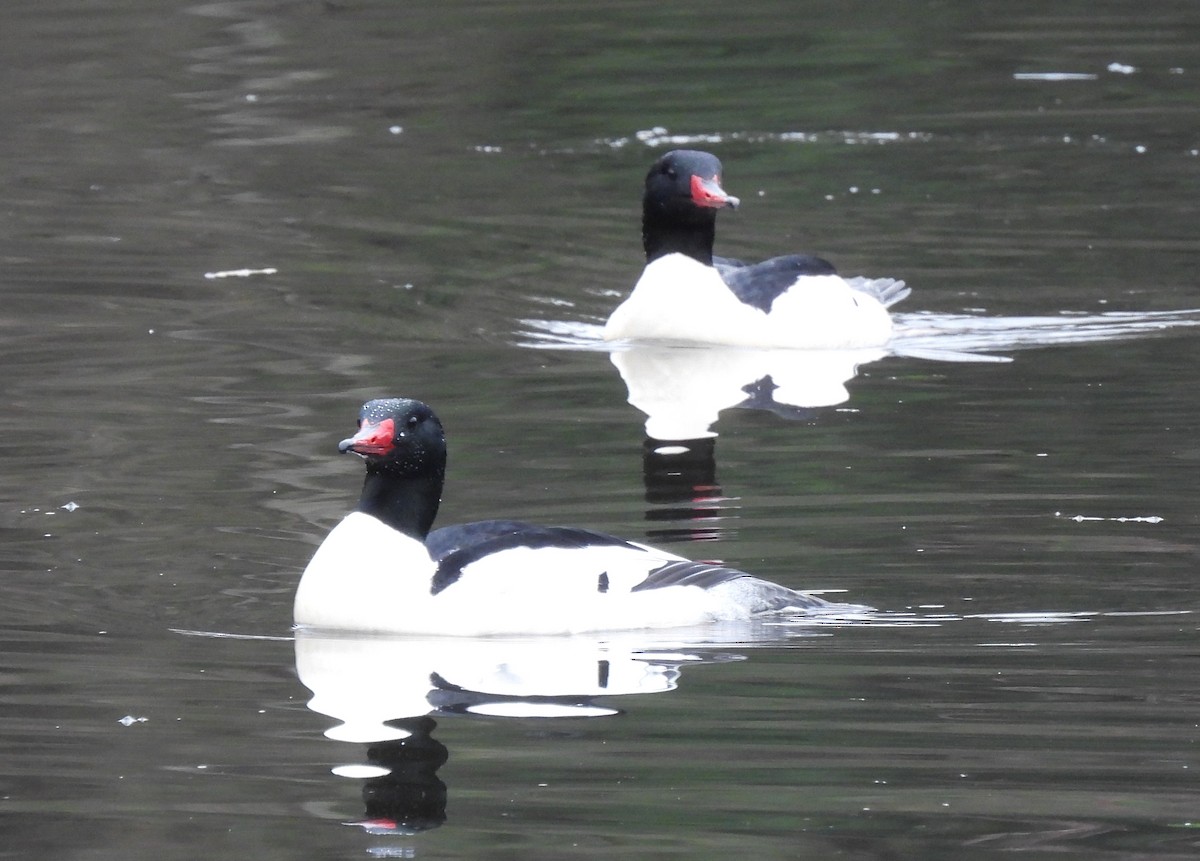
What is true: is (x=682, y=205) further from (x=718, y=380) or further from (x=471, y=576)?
(x=471, y=576)

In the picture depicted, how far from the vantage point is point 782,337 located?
13.5 metres

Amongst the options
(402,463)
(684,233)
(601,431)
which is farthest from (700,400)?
(402,463)

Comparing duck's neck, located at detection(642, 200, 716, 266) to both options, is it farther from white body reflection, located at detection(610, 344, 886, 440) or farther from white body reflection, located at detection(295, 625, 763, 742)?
white body reflection, located at detection(295, 625, 763, 742)

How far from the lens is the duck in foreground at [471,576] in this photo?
7.72m

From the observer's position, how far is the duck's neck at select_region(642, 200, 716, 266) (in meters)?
13.8

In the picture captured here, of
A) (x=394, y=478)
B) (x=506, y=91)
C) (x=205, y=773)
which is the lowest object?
(x=205, y=773)

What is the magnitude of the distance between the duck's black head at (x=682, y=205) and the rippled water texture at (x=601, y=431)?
0.69 m

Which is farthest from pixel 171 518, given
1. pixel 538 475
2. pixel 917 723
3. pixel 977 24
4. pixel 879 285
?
pixel 977 24

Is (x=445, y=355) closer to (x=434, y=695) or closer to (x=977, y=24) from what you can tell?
(x=434, y=695)

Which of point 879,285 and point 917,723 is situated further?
point 879,285

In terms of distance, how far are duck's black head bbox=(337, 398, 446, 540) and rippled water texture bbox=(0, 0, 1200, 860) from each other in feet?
1.57

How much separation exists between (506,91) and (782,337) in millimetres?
8616

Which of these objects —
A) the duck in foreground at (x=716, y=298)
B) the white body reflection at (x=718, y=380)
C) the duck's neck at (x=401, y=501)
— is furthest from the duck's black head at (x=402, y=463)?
the duck in foreground at (x=716, y=298)

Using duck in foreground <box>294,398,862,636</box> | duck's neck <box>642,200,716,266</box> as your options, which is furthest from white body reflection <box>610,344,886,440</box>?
duck in foreground <box>294,398,862,636</box>
